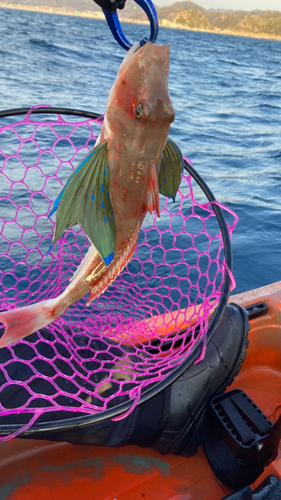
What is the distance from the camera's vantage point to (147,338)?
3105 mm

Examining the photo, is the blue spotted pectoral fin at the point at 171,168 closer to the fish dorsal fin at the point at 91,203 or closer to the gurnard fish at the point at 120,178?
the gurnard fish at the point at 120,178

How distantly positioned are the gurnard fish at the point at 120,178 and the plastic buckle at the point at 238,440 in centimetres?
128

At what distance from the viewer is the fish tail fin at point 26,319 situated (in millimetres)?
1953

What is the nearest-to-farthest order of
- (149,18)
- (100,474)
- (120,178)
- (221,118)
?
1. (149,18)
2. (120,178)
3. (100,474)
4. (221,118)

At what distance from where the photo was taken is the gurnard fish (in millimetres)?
1690

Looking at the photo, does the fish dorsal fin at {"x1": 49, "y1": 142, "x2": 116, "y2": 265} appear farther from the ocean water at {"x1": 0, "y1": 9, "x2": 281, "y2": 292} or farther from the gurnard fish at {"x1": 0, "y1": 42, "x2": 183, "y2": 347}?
the ocean water at {"x1": 0, "y1": 9, "x2": 281, "y2": 292}

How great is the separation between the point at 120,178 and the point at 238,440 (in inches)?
69.2

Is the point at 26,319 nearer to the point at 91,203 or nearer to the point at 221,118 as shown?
the point at 91,203

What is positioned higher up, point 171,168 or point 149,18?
point 149,18

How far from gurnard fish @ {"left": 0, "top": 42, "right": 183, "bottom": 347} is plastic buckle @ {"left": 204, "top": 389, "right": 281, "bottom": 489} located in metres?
1.28

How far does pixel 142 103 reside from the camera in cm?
177

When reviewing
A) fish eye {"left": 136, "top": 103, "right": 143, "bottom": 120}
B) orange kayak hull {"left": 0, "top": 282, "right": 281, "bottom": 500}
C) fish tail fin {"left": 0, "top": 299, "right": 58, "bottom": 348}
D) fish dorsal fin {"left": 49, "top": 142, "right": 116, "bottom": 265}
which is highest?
fish eye {"left": 136, "top": 103, "right": 143, "bottom": 120}

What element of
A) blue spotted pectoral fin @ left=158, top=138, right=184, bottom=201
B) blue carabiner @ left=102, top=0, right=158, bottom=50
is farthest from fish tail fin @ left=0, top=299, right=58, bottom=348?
blue carabiner @ left=102, top=0, right=158, bottom=50

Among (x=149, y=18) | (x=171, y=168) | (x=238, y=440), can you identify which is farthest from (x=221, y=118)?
(x=149, y=18)
